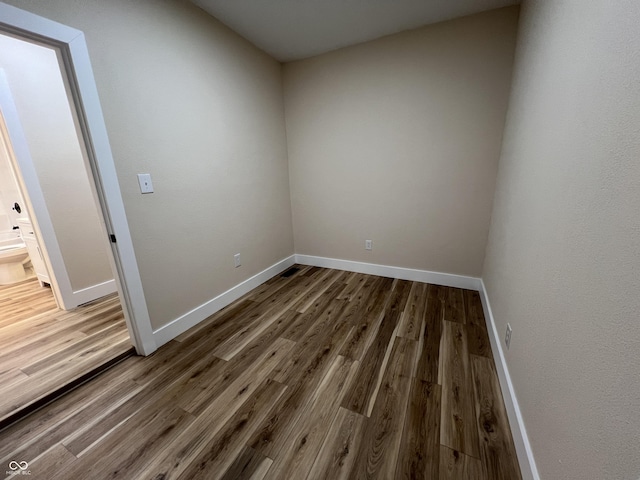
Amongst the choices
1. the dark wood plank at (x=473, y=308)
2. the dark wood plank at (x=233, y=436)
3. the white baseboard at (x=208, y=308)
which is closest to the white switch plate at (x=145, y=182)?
the white baseboard at (x=208, y=308)

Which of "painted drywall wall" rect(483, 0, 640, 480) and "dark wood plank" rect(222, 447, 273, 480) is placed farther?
"dark wood plank" rect(222, 447, 273, 480)

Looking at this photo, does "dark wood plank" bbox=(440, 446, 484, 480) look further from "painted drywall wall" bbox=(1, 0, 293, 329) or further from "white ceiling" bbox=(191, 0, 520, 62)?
"white ceiling" bbox=(191, 0, 520, 62)

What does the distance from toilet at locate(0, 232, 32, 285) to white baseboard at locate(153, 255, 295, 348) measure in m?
2.85

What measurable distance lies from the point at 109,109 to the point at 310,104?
78.7 inches

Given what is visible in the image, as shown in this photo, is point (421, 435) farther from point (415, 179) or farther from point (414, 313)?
point (415, 179)

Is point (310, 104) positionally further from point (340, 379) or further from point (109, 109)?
point (340, 379)

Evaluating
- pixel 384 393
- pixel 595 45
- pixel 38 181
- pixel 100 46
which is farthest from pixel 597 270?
pixel 38 181

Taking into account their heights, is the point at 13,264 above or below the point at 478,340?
above

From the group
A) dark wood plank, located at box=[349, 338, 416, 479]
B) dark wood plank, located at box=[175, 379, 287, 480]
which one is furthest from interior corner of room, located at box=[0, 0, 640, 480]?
dark wood plank, located at box=[175, 379, 287, 480]

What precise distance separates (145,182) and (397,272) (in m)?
2.60

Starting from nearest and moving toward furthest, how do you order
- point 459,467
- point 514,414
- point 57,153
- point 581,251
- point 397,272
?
point 581,251, point 459,467, point 514,414, point 57,153, point 397,272

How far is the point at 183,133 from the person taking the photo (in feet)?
6.49

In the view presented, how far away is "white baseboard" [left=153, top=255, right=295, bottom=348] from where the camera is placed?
6.52 ft

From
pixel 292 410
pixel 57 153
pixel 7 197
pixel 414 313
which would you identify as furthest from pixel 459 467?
pixel 7 197
